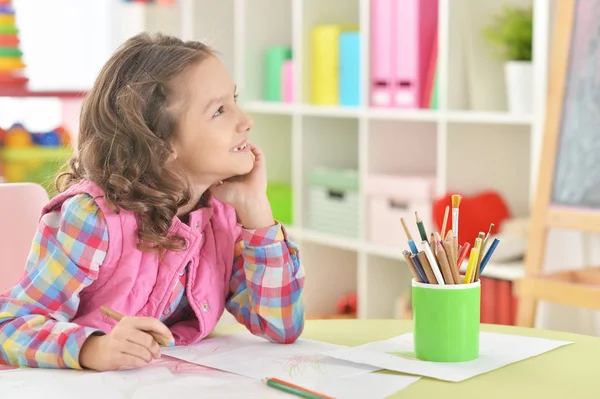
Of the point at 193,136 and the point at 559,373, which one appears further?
the point at 193,136

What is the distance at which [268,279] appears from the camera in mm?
1432

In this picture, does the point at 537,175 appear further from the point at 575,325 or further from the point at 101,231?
the point at 101,231

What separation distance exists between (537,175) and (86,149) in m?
1.54

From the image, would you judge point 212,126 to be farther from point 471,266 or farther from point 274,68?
point 274,68

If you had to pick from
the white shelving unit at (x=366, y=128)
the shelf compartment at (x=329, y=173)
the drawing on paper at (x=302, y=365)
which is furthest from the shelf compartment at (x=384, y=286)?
the drawing on paper at (x=302, y=365)

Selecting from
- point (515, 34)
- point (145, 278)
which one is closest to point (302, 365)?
point (145, 278)

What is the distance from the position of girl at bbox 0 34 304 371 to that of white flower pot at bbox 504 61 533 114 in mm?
1468

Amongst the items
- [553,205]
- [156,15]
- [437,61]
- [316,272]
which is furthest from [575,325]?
[156,15]

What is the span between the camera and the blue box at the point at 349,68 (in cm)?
341

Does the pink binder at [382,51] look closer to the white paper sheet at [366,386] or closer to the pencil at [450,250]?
the pencil at [450,250]

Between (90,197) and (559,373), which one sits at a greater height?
(90,197)

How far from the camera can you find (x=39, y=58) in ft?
15.6

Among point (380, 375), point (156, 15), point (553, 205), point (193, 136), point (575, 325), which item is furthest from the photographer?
point (156, 15)

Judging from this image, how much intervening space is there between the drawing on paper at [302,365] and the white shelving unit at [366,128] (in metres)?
1.66
